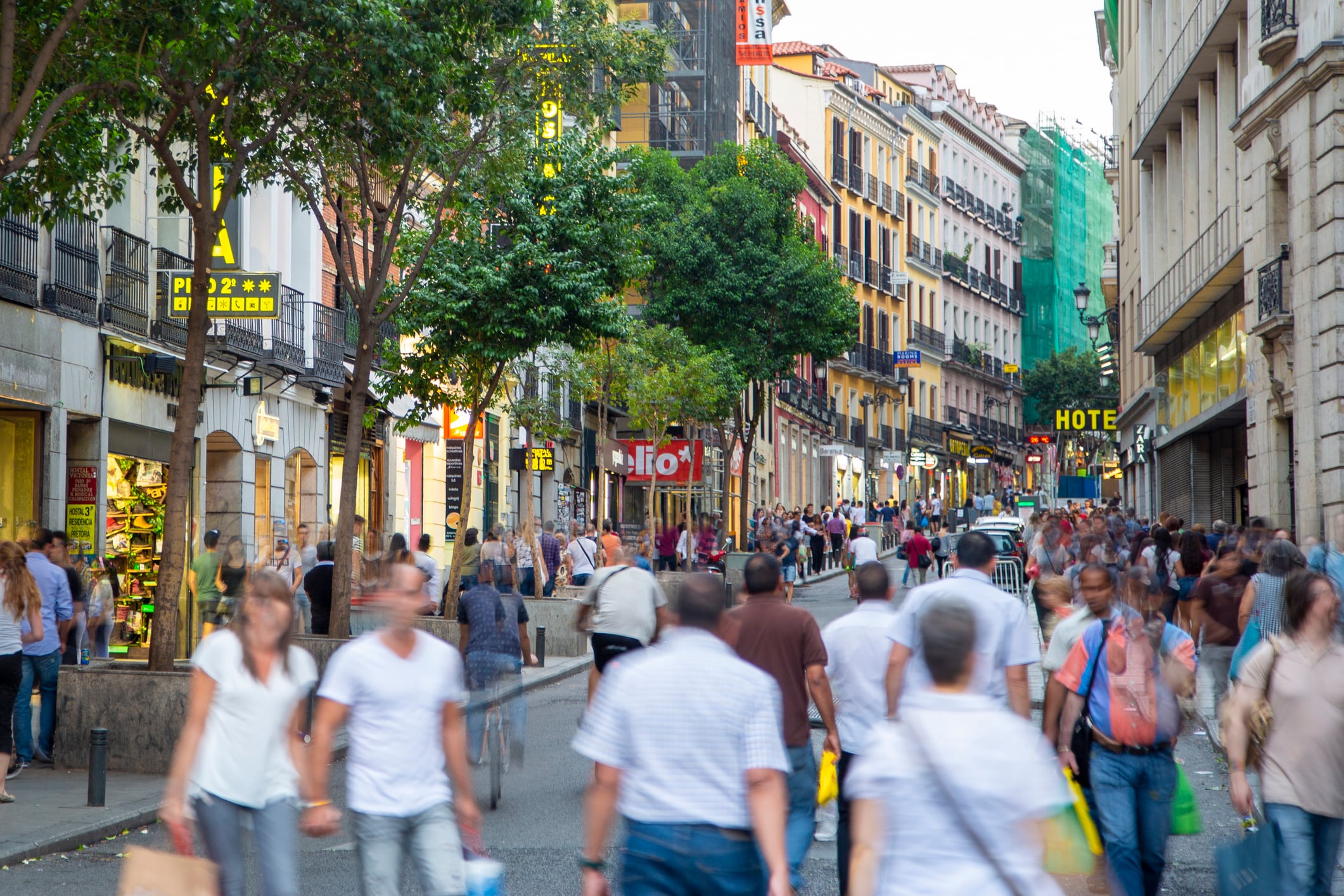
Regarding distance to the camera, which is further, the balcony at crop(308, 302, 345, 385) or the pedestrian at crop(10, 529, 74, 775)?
the balcony at crop(308, 302, 345, 385)

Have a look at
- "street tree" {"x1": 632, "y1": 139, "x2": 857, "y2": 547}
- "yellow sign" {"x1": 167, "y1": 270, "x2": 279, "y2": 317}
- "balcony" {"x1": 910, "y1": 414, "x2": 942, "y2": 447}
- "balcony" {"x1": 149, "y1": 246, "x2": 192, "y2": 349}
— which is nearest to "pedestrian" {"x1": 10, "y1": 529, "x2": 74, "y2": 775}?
"yellow sign" {"x1": 167, "y1": 270, "x2": 279, "y2": 317}

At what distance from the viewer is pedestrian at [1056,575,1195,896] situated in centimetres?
696

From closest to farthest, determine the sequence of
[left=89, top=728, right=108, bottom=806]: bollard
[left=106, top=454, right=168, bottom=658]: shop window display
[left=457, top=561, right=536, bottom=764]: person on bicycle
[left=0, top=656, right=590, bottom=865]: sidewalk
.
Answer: [left=0, top=656, right=590, bottom=865]: sidewalk, [left=89, top=728, right=108, bottom=806]: bollard, [left=457, top=561, right=536, bottom=764]: person on bicycle, [left=106, top=454, right=168, bottom=658]: shop window display

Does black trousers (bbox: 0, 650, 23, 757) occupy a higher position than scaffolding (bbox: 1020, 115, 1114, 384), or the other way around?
scaffolding (bbox: 1020, 115, 1114, 384)

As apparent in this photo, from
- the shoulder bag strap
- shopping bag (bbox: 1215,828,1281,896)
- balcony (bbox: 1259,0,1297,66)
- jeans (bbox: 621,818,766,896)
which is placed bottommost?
shopping bag (bbox: 1215,828,1281,896)

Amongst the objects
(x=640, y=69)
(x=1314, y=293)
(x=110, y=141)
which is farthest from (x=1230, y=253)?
(x=110, y=141)

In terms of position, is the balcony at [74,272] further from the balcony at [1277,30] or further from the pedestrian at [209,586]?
the balcony at [1277,30]

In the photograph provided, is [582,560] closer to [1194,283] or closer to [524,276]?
[524,276]

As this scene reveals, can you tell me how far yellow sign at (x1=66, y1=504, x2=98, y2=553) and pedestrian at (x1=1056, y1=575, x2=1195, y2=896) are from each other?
666 inches

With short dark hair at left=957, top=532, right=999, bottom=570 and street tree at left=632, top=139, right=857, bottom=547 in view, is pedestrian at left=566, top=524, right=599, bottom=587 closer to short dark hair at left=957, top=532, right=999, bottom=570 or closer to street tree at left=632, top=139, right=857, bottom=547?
street tree at left=632, top=139, right=857, bottom=547

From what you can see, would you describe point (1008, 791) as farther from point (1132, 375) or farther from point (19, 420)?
point (1132, 375)

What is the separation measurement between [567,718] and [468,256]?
8.70 metres

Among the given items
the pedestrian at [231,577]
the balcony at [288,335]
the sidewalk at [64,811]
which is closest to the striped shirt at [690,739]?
the sidewalk at [64,811]

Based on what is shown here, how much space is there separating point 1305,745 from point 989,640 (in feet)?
4.95
